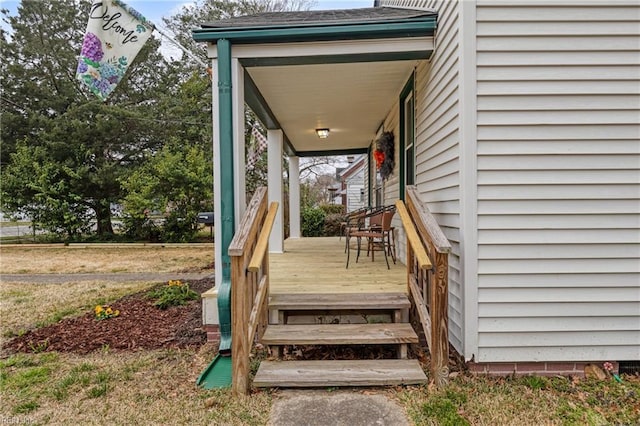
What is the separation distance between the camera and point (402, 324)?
2.96 m

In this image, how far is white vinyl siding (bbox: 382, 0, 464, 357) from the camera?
2.78 metres

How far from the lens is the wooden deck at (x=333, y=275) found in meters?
3.42

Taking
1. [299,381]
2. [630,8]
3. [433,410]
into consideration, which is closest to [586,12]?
[630,8]

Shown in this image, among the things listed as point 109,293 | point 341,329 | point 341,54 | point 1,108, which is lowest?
point 109,293

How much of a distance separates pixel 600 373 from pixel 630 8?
2.63m

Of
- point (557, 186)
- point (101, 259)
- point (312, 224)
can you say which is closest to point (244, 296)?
point (557, 186)

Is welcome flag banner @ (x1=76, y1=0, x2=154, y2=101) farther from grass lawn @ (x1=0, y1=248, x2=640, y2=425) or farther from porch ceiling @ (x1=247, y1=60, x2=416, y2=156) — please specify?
grass lawn @ (x1=0, y1=248, x2=640, y2=425)

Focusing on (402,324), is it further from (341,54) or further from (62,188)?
(62,188)

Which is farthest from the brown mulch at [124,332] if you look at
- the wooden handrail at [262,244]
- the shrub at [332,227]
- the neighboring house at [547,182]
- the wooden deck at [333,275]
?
the shrub at [332,227]

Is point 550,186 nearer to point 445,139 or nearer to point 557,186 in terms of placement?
point 557,186

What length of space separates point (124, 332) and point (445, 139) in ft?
12.2

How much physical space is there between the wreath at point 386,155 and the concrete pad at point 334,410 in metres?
4.08

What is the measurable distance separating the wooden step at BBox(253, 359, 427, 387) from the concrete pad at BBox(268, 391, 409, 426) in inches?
3.1

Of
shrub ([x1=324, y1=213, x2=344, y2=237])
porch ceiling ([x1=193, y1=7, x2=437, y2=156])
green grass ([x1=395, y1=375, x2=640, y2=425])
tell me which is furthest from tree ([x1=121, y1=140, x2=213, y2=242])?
green grass ([x1=395, y1=375, x2=640, y2=425])
